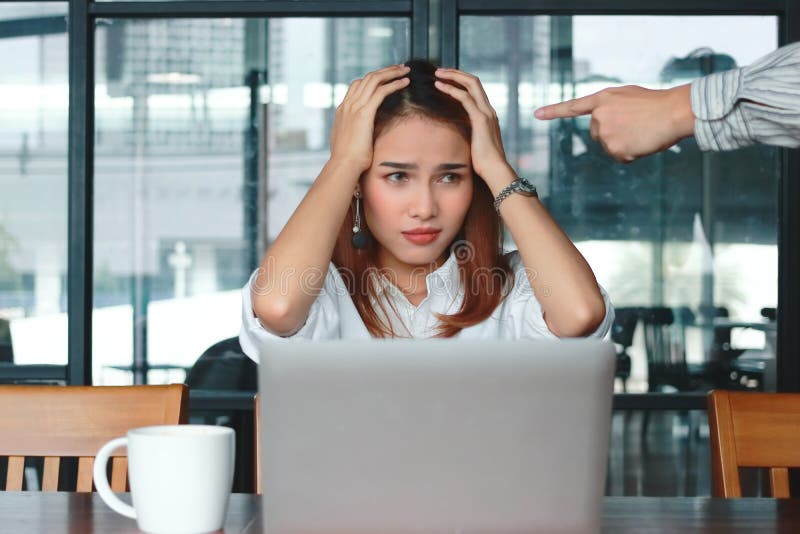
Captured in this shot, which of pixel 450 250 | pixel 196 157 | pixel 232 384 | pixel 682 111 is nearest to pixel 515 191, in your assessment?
pixel 450 250

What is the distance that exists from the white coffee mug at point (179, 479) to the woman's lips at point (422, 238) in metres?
0.78

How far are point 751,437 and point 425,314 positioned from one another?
2.08 feet

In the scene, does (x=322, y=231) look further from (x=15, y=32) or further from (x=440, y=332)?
(x=15, y=32)

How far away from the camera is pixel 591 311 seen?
5.06 feet

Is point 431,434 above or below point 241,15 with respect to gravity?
below

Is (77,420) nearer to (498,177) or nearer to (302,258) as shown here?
(302,258)

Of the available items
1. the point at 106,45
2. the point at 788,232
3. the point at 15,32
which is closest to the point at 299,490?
the point at 788,232

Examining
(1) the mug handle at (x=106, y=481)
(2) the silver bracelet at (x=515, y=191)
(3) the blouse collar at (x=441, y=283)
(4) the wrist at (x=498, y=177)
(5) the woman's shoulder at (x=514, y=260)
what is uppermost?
(4) the wrist at (x=498, y=177)

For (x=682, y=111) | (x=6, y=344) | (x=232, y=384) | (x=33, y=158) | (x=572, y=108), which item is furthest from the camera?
(x=33, y=158)

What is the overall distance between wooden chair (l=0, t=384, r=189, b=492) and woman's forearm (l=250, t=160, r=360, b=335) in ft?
0.77

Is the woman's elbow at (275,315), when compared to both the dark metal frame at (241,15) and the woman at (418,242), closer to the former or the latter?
the woman at (418,242)

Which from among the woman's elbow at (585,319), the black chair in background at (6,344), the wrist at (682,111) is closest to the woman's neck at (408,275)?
the woman's elbow at (585,319)

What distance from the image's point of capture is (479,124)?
1703 millimetres

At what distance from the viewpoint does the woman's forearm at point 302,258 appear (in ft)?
5.14
